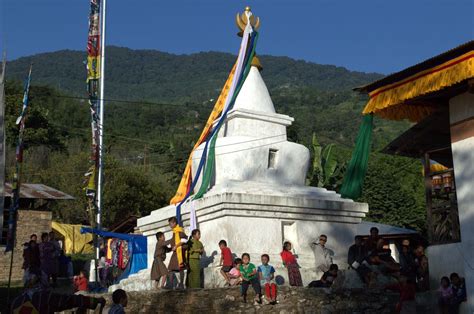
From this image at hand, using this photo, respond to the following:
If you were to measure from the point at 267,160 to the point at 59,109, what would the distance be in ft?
159

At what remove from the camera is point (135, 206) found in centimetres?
3638

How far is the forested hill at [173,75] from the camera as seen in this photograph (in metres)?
152

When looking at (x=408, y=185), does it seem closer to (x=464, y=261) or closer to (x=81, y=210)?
(x=81, y=210)

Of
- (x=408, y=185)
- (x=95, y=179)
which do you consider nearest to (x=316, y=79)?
(x=408, y=185)

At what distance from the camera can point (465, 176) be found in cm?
1100

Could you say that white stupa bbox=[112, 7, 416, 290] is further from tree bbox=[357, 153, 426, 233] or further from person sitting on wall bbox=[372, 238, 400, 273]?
tree bbox=[357, 153, 426, 233]

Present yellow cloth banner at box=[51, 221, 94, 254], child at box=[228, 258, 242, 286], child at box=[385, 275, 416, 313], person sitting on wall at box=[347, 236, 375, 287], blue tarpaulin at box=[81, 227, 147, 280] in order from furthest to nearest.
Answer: yellow cloth banner at box=[51, 221, 94, 254], blue tarpaulin at box=[81, 227, 147, 280], person sitting on wall at box=[347, 236, 375, 287], child at box=[228, 258, 242, 286], child at box=[385, 275, 416, 313]

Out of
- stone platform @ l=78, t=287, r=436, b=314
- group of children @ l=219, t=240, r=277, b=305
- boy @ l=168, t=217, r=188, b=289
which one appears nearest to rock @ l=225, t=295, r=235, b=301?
stone platform @ l=78, t=287, r=436, b=314

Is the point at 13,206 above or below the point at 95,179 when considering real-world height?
below

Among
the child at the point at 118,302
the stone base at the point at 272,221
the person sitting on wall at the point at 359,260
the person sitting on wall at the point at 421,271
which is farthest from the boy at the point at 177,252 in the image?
the child at the point at 118,302

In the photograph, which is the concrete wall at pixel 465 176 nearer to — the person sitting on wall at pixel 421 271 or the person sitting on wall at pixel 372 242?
the person sitting on wall at pixel 421 271

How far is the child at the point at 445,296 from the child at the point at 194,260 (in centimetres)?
429

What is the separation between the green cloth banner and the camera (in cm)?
1327

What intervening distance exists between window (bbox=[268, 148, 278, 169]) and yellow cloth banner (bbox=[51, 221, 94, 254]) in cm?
1650
